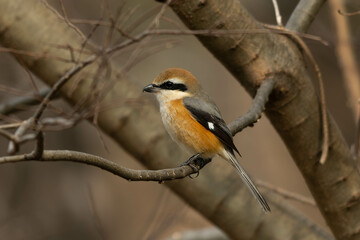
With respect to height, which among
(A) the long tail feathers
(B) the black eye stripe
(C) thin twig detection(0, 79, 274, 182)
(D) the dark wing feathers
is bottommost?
(A) the long tail feathers

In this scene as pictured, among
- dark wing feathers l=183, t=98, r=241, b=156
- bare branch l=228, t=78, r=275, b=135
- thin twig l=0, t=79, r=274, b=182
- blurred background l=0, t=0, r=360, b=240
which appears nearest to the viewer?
thin twig l=0, t=79, r=274, b=182

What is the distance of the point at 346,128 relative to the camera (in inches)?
409

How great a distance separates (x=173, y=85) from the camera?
398 cm

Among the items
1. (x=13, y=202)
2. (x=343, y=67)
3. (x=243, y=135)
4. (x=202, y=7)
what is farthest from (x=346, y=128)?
(x=202, y=7)

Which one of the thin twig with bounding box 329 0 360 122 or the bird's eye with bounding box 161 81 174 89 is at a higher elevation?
the bird's eye with bounding box 161 81 174 89

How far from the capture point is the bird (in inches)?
147

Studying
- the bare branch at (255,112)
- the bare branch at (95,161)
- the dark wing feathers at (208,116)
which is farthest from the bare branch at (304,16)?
the bare branch at (95,161)

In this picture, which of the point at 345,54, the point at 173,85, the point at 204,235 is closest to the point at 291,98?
the point at 173,85

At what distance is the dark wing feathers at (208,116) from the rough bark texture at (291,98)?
0.34m

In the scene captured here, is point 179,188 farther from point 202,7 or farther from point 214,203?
point 202,7

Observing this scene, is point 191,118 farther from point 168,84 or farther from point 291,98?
point 291,98

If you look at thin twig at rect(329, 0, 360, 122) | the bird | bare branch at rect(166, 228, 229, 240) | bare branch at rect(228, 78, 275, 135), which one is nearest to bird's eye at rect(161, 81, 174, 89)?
the bird

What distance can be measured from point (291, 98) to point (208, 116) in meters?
0.65

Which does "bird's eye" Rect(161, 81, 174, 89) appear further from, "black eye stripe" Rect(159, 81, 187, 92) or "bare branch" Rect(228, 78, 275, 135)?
"bare branch" Rect(228, 78, 275, 135)
